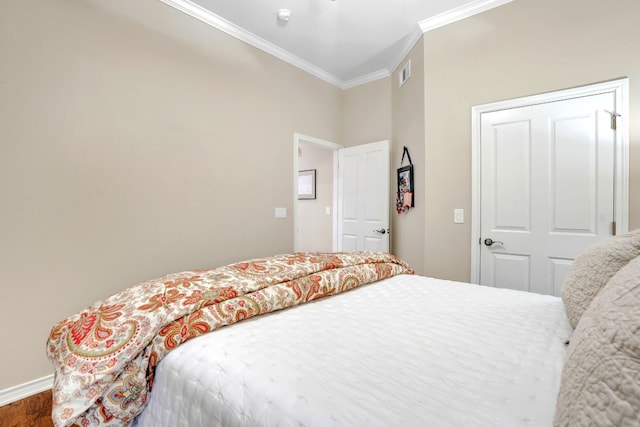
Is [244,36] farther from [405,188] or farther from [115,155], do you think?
[405,188]

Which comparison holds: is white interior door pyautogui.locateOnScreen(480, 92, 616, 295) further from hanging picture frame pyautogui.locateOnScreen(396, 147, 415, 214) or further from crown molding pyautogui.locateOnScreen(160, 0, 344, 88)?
crown molding pyautogui.locateOnScreen(160, 0, 344, 88)

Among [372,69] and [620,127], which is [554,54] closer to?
[620,127]

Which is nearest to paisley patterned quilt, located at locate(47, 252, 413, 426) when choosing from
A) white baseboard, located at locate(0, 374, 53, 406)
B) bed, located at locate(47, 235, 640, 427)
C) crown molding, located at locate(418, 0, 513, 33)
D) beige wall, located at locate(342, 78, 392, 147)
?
bed, located at locate(47, 235, 640, 427)

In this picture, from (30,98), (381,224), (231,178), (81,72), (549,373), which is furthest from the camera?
(381,224)

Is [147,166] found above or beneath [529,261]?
above

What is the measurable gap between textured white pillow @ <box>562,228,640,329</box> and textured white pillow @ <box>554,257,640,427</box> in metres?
0.41

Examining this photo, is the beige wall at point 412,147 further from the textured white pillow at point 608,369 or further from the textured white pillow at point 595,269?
the textured white pillow at point 608,369

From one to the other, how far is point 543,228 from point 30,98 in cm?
369

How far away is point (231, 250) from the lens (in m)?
2.95

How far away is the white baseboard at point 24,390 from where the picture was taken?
1834 millimetres


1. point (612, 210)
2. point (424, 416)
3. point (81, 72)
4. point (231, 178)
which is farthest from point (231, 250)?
point (612, 210)

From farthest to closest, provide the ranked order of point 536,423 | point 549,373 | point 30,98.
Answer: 1. point 30,98
2. point 549,373
3. point 536,423

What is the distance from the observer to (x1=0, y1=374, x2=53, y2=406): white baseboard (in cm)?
183

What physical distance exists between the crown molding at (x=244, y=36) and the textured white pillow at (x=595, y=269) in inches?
126
